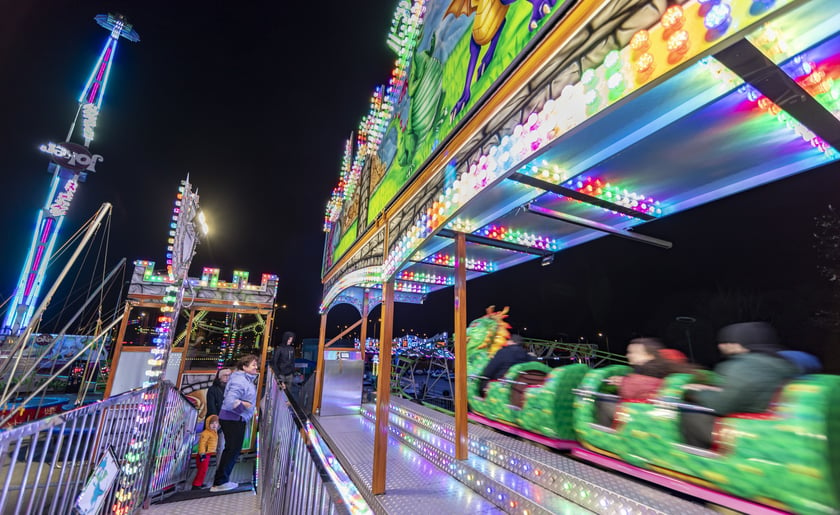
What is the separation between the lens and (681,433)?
2.08 meters

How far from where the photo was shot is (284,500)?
241 centimetres

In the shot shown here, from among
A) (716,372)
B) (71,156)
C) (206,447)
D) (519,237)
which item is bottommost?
(206,447)

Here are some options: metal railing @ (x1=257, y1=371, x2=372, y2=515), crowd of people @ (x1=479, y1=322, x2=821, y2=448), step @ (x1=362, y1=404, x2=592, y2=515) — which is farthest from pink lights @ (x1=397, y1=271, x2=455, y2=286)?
metal railing @ (x1=257, y1=371, x2=372, y2=515)

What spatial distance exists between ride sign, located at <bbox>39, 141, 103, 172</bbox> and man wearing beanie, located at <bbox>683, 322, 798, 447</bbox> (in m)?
22.1

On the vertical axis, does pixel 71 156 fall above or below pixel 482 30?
above

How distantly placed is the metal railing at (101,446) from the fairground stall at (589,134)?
8.03 ft

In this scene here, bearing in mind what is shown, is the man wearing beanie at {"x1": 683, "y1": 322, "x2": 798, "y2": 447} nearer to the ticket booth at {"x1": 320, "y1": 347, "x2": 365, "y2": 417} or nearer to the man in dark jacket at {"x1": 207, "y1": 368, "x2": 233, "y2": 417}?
the ticket booth at {"x1": 320, "y1": 347, "x2": 365, "y2": 417}

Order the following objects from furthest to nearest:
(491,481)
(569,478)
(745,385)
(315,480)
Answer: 1. (491,481)
2. (569,478)
3. (745,385)
4. (315,480)

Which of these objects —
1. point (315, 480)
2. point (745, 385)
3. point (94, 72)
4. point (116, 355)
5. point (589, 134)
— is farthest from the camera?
point (94, 72)

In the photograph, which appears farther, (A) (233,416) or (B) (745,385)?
(A) (233,416)

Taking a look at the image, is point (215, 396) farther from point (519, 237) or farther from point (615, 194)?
point (615, 194)

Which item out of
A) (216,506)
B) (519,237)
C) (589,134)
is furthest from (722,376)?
(216,506)

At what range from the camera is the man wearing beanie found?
184cm

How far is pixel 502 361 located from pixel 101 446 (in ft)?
14.7
